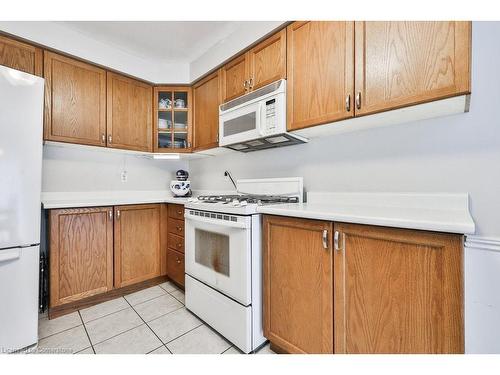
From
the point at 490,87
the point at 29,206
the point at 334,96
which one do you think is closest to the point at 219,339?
the point at 29,206

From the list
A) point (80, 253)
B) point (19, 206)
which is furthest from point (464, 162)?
point (80, 253)

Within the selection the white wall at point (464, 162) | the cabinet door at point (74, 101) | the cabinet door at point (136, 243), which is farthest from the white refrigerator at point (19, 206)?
the white wall at point (464, 162)

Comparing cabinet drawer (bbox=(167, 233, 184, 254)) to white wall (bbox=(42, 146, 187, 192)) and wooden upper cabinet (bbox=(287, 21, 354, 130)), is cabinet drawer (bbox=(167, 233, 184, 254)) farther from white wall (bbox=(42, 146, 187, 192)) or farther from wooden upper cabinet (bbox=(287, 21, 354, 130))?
wooden upper cabinet (bbox=(287, 21, 354, 130))

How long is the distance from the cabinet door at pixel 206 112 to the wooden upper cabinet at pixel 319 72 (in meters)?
0.86

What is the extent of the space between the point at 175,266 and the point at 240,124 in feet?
4.91

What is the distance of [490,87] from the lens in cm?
105

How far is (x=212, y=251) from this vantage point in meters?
1.55

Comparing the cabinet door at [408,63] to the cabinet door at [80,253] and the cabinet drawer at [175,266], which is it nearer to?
the cabinet drawer at [175,266]

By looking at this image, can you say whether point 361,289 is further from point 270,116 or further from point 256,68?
point 256,68

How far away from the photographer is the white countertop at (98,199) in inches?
71.4

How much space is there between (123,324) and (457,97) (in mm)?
2393

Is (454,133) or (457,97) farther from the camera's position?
(454,133)

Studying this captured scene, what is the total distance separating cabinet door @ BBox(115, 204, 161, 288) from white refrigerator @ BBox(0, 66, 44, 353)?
0.69m

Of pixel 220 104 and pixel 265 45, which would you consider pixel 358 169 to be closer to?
pixel 265 45
